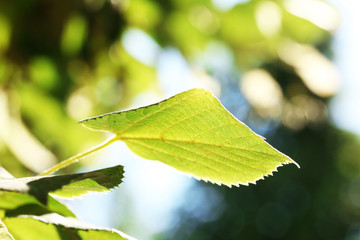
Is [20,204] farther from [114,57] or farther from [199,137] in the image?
[114,57]

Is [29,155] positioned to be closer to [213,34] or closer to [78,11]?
[78,11]

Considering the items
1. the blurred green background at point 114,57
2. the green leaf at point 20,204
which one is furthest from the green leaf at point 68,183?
the blurred green background at point 114,57

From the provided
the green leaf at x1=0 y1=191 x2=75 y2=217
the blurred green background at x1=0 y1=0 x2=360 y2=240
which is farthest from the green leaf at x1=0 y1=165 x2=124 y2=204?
the blurred green background at x1=0 y1=0 x2=360 y2=240

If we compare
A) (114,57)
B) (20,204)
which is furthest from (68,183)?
(114,57)

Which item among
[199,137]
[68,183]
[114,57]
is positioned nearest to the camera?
[68,183]

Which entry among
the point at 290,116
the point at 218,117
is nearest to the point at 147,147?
the point at 218,117

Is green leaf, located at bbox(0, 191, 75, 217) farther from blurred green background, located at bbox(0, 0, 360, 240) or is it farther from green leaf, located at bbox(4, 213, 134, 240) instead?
blurred green background, located at bbox(0, 0, 360, 240)
